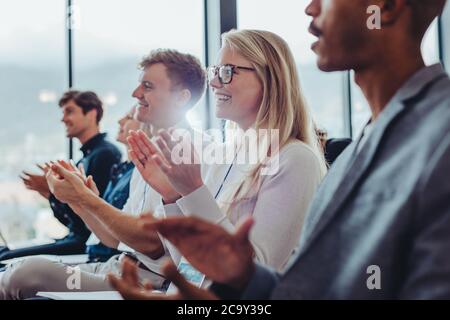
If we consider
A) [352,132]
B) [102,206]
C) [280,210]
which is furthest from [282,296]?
[352,132]

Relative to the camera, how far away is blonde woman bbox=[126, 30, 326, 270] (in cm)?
123

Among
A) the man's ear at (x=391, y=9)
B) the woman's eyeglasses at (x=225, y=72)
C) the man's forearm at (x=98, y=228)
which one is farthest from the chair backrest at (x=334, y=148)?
the man's ear at (x=391, y=9)

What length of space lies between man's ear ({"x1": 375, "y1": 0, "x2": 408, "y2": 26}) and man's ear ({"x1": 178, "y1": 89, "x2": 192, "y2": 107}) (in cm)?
150

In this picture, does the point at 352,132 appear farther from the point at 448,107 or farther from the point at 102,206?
the point at 448,107

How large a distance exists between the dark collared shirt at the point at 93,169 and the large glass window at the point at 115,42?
0.29 meters

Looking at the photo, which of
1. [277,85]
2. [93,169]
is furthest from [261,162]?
[93,169]

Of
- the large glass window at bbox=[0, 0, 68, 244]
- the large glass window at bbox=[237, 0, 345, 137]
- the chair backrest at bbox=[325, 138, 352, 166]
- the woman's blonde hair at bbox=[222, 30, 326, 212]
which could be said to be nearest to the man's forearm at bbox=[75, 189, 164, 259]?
the woman's blonde hair at bbox=[222, 30, 326, 212]

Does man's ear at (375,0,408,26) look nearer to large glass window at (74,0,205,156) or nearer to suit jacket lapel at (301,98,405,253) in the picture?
suit jacket lapel at (301,98,405,253)

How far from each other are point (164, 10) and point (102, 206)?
228 centimetres

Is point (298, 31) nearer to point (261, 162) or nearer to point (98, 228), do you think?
point (98, 228)

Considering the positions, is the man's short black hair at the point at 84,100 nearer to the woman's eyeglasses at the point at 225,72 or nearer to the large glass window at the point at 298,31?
the large glass window at the point at 298,31

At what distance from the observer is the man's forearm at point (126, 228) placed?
1746mm

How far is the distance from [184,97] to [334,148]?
74 centimetres

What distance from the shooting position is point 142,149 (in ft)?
5.03
